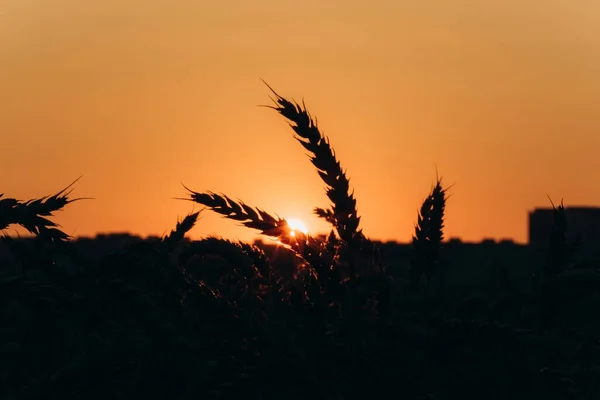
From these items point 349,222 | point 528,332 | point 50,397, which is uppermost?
point 349,222

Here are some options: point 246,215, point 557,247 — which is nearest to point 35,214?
point 246,215

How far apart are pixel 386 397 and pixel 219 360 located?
41 centimetres

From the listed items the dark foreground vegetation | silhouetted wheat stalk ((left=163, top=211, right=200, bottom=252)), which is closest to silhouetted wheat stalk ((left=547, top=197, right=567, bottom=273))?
the dark foreground vegetation

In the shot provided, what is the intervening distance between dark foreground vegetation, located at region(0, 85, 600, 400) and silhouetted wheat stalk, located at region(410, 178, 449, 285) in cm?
23

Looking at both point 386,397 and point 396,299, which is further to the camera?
point 396,299

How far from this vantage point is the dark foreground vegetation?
2582 millimetres

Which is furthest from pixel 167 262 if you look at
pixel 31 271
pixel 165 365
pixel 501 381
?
pixel 501 381

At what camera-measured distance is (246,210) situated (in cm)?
294

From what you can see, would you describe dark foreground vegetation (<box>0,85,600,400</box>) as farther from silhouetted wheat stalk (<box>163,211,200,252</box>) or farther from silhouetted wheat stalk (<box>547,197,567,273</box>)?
silhouetted wheat stalk (<box>163,211,200,252</box>)

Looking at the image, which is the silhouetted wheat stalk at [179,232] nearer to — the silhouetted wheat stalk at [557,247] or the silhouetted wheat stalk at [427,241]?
the silhouetted wheat stalk at [427,241]

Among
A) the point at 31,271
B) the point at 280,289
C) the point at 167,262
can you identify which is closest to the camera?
the point at 167,262

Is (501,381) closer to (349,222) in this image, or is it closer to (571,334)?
(571,334)

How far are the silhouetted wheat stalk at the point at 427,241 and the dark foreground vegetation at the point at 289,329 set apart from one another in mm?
228

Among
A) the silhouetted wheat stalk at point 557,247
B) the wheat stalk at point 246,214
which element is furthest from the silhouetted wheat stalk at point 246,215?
the silhouetted wheat stalk at point 557,247
